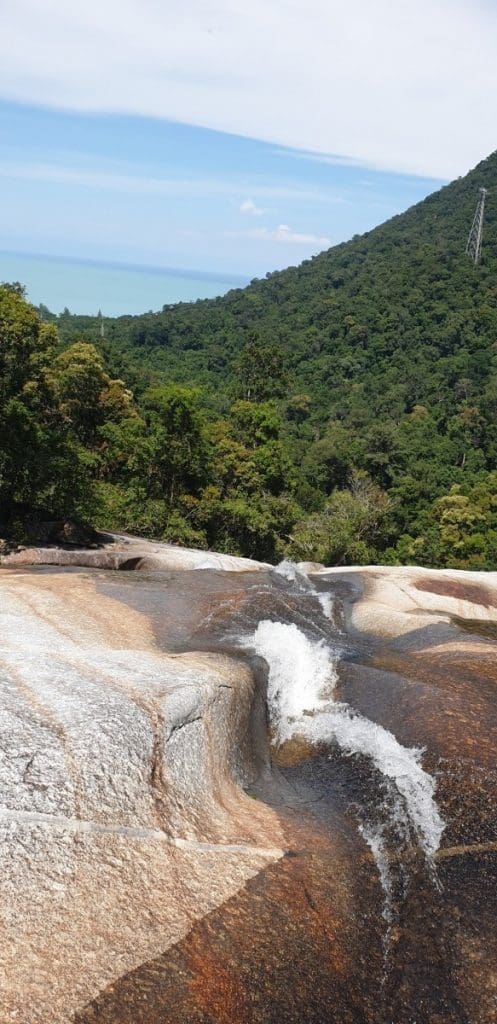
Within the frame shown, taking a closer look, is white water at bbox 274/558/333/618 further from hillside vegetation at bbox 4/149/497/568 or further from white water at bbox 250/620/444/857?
hillside vegetation at bbox 4/149/497/568

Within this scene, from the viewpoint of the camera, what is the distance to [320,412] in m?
90.4

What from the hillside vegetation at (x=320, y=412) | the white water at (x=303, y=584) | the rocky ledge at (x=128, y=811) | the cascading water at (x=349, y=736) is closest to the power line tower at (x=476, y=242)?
the hillside vegetation at (x=320, y=412)

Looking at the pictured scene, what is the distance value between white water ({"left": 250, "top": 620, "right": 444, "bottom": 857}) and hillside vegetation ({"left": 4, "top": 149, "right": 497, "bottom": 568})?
14.4 m

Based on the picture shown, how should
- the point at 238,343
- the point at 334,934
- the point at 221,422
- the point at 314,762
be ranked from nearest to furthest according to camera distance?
1. the point at 334,934
2. the point at 314,762
3. the point at 221,422
4. the point at 238,343

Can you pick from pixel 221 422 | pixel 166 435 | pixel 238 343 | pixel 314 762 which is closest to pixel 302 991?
pixel 314 762

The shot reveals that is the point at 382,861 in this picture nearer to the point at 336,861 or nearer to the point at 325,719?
the point at 336,861

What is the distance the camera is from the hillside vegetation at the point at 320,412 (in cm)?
4147

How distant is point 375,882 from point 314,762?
11.2 feet

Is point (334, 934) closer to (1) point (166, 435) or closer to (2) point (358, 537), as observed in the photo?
(1) point (166, 435)

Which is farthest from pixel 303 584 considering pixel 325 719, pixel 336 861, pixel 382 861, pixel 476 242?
pixel 476 242

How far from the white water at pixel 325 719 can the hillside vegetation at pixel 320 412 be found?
1444 cm

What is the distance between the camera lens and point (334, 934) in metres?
7.66

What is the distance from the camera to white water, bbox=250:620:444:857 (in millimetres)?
10327

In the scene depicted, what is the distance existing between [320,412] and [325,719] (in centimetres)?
7942
